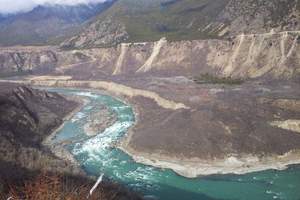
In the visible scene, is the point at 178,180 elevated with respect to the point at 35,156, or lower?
lower

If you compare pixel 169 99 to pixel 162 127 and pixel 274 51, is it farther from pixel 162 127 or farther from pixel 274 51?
pixel 274 51

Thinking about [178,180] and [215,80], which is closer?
[178,180]

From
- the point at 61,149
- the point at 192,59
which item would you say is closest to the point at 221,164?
the point at 61,149

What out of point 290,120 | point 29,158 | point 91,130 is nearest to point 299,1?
point 290,120

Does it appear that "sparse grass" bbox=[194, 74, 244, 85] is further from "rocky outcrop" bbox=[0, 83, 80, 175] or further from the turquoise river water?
the turquoise river water

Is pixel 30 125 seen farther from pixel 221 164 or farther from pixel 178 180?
pixel 221 164

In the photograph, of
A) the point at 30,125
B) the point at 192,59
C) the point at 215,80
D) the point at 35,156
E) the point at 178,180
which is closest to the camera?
the point at 178,180

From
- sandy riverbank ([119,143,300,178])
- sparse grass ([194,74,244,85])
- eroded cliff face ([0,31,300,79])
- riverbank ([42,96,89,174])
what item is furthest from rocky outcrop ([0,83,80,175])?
eroded cliff face ([0,31,300,79])
